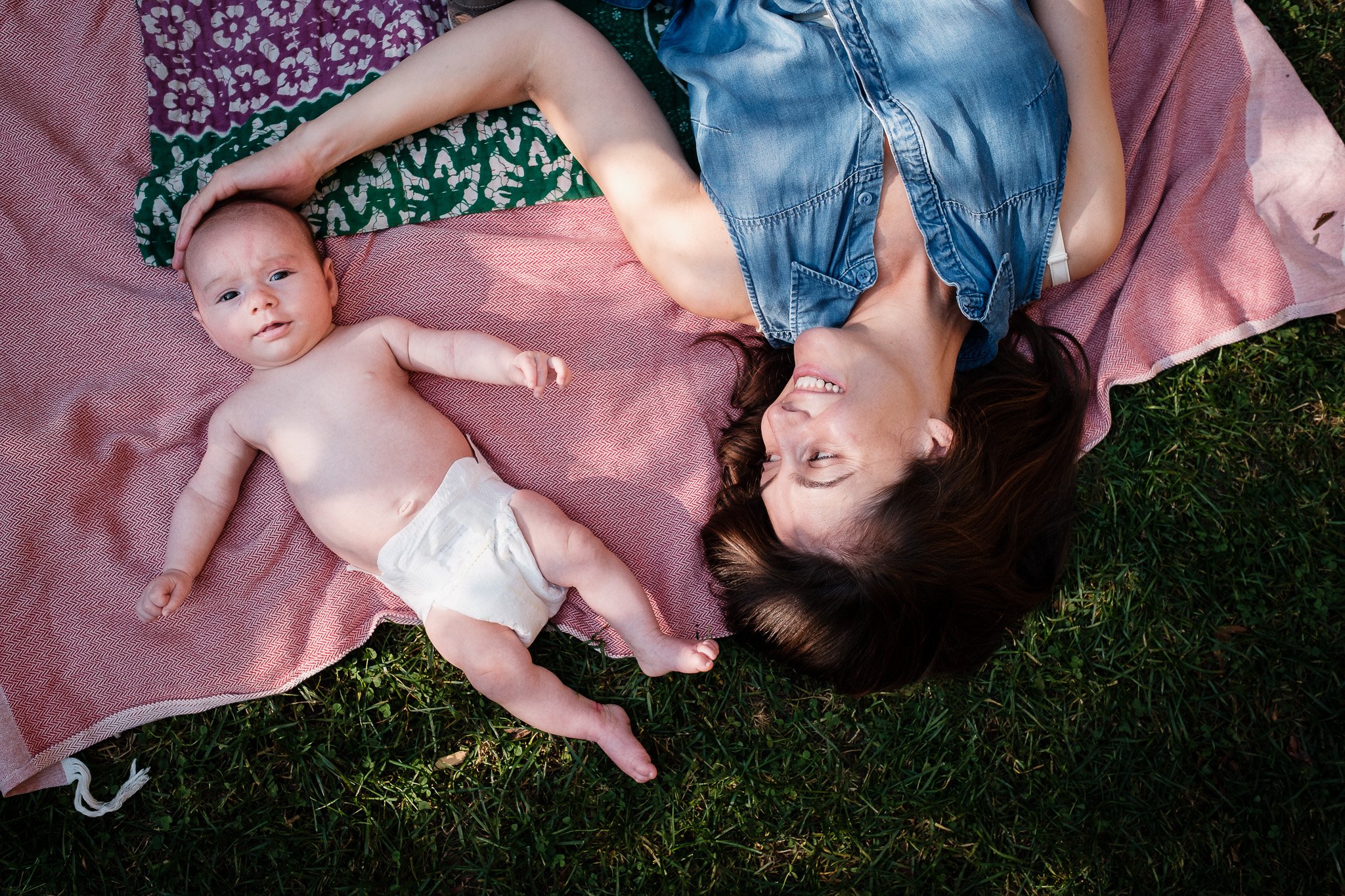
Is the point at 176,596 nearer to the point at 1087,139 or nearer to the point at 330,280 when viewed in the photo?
the point at 330,280

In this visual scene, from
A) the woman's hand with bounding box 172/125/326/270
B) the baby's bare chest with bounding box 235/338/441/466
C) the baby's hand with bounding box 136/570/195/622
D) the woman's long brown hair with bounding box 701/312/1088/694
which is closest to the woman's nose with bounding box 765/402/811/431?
the woman's long brown hair with bounding box 701/312/1088/694

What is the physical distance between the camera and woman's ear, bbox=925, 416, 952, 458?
2.56 metres

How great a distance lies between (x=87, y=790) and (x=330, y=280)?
170 centimetres

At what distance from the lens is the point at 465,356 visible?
2.93 metres

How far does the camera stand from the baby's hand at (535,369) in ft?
9.04

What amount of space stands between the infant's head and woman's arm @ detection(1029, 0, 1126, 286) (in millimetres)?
2255

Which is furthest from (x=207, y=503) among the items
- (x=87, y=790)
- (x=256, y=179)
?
(x=256, y=179)

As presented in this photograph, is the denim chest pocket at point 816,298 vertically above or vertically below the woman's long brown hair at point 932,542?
above

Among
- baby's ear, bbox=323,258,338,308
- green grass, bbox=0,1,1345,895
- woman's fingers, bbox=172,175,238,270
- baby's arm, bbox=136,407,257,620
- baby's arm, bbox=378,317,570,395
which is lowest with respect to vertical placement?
green grass, bbox=0,1,1345,895

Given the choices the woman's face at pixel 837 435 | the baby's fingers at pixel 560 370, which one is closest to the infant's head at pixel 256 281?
the baby's fingers at pixel 560 370

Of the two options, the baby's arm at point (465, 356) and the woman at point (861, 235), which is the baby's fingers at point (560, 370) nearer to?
the baby's arm at point (465, 356)

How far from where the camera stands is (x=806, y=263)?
2.79 meters

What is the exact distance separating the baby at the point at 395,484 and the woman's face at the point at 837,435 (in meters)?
0.65

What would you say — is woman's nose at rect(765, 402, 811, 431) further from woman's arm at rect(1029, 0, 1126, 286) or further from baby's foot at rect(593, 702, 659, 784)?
baby's foot at rect(593, 702, 659, 784)
